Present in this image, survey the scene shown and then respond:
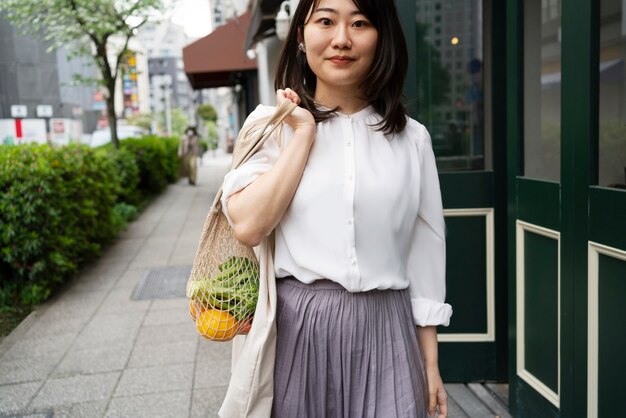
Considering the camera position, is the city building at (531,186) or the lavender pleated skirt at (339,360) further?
the city building at (531,186)

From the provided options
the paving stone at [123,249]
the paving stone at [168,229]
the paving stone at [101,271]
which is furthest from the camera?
the paving stone at [168,229]

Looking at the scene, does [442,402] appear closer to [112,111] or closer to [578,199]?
[578,199]

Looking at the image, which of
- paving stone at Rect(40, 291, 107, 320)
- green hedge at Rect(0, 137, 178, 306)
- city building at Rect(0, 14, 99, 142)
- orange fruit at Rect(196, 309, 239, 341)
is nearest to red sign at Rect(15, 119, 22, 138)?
city building at Rect(0, 14, 99, 142)

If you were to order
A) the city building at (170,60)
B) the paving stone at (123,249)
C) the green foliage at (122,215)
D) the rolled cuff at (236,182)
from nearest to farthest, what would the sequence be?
1. the rolled cuff at (236,182)
2. the paving stone at (123,249)
3. the green foliage at (122,215)
4. the city building at (170,60)

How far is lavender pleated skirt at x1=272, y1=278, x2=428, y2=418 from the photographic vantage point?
1.57 meters

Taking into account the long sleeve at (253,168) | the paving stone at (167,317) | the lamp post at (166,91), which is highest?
the lamp post at (166,91)

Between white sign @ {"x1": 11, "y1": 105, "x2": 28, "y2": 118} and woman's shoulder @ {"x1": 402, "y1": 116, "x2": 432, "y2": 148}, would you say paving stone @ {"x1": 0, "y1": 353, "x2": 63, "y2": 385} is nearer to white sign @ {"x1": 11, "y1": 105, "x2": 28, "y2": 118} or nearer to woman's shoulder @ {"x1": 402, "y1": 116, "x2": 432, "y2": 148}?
woman's shoulder @ {"x1": 402, "y1": 116, "x2": 432, "y2": 148}

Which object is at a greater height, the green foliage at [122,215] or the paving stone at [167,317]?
the green foliage at [122,215]

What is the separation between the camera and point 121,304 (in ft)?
20.6

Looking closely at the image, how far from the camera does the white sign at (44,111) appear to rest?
40.5 meters

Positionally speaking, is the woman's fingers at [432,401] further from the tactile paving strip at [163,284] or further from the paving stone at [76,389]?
the tactile paving strip at [163,284]

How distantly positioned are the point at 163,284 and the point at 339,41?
585cm

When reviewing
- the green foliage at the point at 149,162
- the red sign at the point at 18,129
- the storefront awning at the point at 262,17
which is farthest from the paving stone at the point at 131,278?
the red sign at the point at 18,129

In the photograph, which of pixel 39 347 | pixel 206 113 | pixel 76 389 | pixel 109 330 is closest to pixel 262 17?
pixel 109 330
